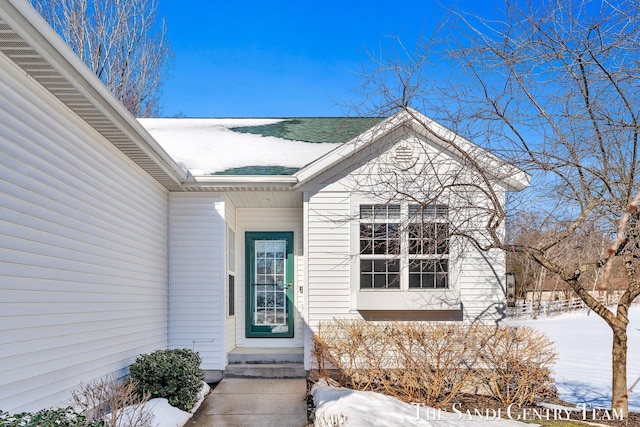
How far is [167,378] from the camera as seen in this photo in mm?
6203

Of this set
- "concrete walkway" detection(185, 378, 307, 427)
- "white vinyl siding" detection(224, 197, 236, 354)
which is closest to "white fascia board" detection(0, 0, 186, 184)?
"white vinyl siding" detection(224, 197, 236, 354)

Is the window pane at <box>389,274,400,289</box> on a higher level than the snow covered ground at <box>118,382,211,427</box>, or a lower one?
higher

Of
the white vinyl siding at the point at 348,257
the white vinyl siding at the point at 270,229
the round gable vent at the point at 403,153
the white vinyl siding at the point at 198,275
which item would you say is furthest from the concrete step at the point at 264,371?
the round gable vent at the point at 403,153

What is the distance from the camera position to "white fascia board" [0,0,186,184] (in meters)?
3.24

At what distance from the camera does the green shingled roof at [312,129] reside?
31.8 feet

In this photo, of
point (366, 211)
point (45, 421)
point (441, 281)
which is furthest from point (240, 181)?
point (45, 421)

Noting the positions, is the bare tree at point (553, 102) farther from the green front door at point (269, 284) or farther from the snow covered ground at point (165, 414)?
the green front door at point (269, 284)

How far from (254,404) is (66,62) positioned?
4578 millimetres

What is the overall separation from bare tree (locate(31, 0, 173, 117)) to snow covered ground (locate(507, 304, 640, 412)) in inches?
680

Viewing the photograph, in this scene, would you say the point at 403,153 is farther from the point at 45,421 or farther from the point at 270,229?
the point at 45,421

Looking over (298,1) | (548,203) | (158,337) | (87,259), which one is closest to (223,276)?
(158,337)

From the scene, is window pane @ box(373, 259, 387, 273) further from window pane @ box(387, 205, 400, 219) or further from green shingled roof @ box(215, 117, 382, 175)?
green shingled roof @ box(215, 117, 382, 175)

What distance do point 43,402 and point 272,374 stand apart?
4.34 meters

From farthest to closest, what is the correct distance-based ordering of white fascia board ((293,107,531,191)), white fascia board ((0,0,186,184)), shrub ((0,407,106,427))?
1. white fascia board ((293,107,531,191))
2. white fascia board ((0,0,186,184))
3. shrub ((0,407,106,427))
